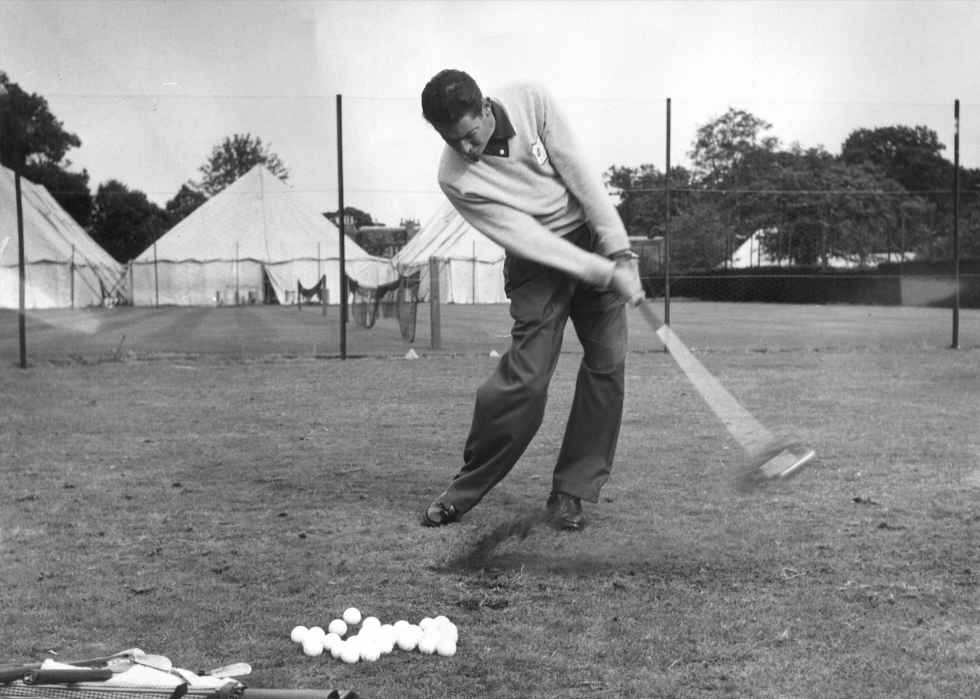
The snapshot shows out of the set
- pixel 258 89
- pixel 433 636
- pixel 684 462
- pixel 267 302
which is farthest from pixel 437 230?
pixel 433 636

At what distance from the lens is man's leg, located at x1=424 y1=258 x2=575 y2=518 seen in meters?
4.54

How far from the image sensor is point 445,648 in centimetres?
295

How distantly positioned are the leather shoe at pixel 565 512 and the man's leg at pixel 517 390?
0.24m

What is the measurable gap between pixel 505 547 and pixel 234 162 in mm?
18216

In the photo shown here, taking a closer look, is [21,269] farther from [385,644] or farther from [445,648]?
[445,648]

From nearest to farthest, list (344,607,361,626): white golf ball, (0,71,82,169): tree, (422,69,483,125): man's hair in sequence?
(344,607,361,626): white golf ball, (422,69,483,125): man's hair, (0,71,82,169): tree

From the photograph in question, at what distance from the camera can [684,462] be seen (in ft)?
19.4

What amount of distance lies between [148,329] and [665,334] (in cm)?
1275

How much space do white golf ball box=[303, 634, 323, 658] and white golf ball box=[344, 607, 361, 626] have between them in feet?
0.67

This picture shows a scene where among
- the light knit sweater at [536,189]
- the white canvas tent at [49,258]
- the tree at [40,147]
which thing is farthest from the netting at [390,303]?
the light knit sweater at [536,189]

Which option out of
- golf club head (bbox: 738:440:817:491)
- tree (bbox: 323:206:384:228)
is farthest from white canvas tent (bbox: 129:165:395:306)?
golf club head (bbox: 738:440:817:491)

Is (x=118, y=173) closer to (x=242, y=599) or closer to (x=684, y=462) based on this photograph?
(x=684, y=462)

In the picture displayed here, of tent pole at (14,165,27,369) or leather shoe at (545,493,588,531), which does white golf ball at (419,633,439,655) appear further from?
tent pole at (14,165,27,369)

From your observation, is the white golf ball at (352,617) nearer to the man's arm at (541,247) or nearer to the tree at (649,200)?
the man's arm at (541,247)
